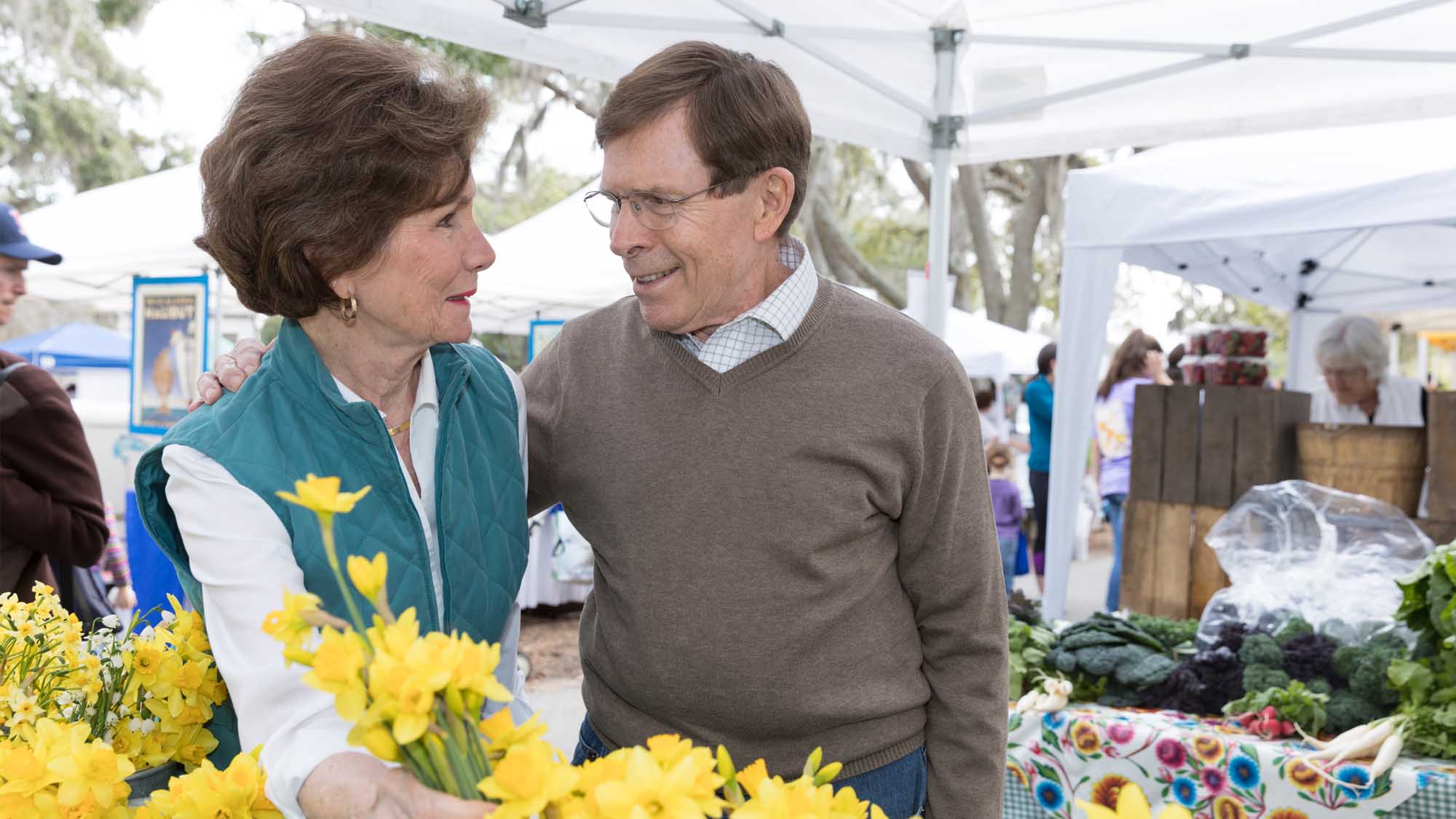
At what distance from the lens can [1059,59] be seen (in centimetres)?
459

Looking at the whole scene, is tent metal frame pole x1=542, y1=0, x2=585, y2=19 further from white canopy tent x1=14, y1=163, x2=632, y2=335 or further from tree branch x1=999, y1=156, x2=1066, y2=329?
tree branch x1=999, y1=156, x2=1066, y2=329

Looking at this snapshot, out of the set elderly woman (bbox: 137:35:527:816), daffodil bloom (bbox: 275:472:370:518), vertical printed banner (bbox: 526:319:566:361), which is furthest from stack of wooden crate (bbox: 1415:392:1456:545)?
vertical printed banner (bbox: 526:319:566:361)

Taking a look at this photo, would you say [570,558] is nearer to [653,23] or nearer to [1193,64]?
[653,23]

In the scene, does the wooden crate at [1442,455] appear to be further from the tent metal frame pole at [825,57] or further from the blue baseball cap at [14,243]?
the blue baseball cap at [14,243]

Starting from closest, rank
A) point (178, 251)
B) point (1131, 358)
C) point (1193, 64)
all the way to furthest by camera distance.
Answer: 1. point (1193, 64)
2. point (178, 251)
3. point (1131, 358)

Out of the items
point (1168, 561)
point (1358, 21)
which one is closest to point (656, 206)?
point (1358, 21)

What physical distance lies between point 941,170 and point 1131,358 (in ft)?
10.3

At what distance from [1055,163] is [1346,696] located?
11.5 metres

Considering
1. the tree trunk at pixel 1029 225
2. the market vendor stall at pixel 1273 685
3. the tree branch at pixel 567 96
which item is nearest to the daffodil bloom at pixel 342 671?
the market vendor stall at pixel 1273 685

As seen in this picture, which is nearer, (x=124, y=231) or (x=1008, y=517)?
(x=124, y=231)

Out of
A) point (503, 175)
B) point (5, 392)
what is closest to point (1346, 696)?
point (5, 392)

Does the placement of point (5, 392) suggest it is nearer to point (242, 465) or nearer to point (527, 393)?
point (527, 393)

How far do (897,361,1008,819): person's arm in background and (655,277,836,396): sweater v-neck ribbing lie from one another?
0.22 m

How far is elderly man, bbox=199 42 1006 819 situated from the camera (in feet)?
5.60
